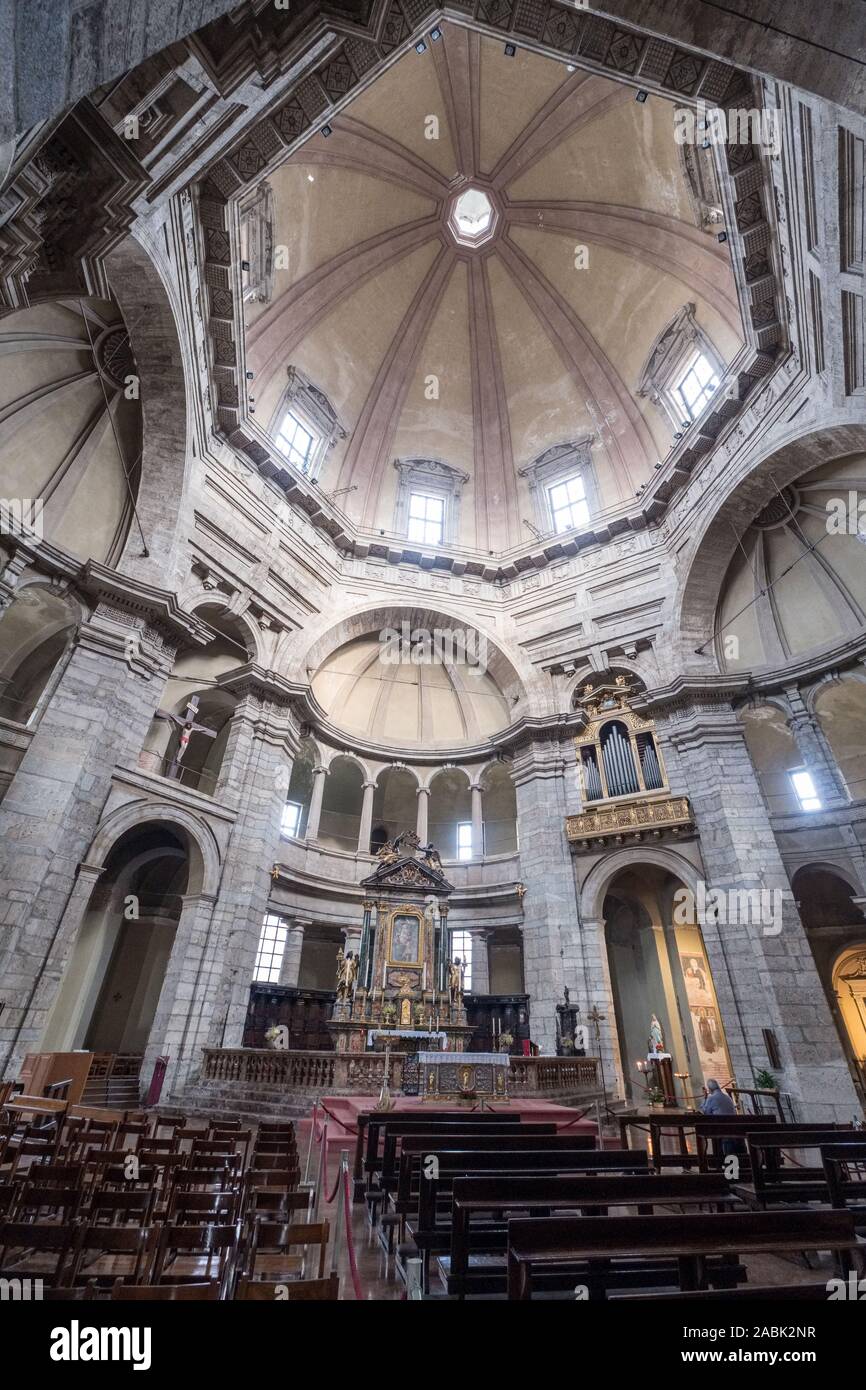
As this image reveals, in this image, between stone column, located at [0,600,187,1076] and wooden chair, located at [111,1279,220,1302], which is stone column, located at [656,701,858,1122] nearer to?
wooden chair, located at [111,1279,220,1302]

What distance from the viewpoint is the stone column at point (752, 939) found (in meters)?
11.8

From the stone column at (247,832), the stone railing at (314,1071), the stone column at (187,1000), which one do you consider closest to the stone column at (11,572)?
the stone column at (247,832)

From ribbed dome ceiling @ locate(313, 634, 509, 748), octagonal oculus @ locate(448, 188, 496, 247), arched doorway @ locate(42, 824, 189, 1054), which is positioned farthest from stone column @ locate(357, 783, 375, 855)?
octagonal oculus @ locate(448, 188, 496, 247)

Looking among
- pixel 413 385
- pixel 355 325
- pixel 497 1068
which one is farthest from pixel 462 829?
pixel 355 325

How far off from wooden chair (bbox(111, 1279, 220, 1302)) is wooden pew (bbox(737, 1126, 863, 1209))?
439 cm

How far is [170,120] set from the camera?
899 centimetres

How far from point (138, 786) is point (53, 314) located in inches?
422

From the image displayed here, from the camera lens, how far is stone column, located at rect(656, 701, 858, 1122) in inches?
463

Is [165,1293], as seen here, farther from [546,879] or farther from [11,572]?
[546,879]

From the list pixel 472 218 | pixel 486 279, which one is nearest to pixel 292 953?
pixel 486 279

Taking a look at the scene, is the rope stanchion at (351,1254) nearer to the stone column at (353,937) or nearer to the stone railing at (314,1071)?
the stone railing at (314,1071)

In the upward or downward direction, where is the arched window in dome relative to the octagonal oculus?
downward

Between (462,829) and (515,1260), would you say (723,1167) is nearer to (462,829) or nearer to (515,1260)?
(515,1260)

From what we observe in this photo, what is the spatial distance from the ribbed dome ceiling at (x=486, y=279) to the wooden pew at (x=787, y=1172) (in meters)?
19.3
